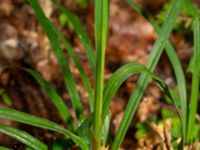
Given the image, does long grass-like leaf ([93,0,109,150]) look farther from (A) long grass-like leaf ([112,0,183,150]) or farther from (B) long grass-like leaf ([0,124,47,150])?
(B) long grass-like leaf ([0,124,47,150])

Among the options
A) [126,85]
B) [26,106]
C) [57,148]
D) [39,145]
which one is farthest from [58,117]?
[39,145]

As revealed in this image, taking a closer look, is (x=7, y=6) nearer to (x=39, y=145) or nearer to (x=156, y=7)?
(x=156, y=7)

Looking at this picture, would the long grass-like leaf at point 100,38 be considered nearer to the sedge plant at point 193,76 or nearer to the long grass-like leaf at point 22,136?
the long grass-like leaf at point 22,136

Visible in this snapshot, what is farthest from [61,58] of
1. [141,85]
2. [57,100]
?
[141,85]

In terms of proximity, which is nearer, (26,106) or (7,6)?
(26,106)

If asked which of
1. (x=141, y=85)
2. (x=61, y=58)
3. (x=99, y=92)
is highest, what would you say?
(x=61, y=58)

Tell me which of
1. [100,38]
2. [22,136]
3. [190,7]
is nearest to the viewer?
[100,38]

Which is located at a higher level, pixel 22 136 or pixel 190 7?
pixel 190 7

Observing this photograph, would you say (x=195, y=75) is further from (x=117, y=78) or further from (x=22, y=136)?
(x=22, y=136)
